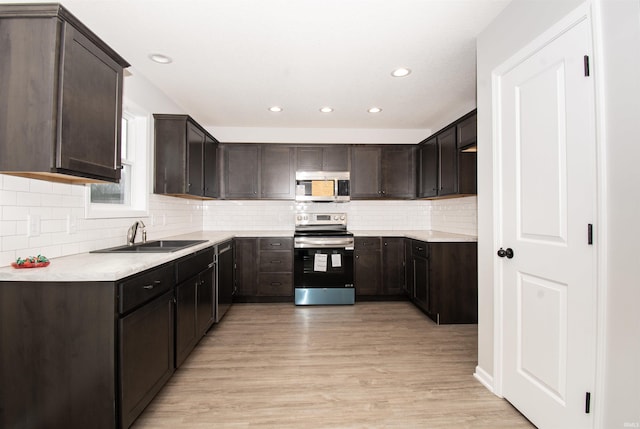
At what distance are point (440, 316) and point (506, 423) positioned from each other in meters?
1.56

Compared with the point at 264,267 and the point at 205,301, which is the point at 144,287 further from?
the point at 264,267

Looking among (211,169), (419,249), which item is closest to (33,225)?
(211,169)

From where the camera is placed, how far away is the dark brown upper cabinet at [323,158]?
4.31m

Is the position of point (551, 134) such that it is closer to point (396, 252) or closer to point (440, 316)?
point (440, 316)

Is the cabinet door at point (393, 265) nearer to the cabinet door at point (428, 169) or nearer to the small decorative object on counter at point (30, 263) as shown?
the cabinet door at point (428, 169)

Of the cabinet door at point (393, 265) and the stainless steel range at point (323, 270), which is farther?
the cabinet door at point (393, 265)

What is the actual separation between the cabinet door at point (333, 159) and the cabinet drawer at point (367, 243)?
1.06 m

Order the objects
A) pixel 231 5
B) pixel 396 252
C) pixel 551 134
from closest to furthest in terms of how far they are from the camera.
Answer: pixel 551 134 → pixel 231 5 → pixel 396 252

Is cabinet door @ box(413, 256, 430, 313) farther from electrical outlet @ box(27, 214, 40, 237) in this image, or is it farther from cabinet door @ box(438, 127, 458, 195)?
electrical outlet @ box(27, 214, 40, 237)

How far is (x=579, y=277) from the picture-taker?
55.2 inches

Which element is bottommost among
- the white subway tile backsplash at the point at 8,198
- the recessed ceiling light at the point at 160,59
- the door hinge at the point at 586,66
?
the white subway tile backsplash at the point at 8,198

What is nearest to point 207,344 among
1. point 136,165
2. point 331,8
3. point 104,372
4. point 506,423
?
point 104,372

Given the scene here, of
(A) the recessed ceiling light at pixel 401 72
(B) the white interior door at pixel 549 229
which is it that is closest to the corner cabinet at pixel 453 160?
(A) the recessed ceiling light at pixel 401 72

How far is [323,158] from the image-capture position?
433 cm
